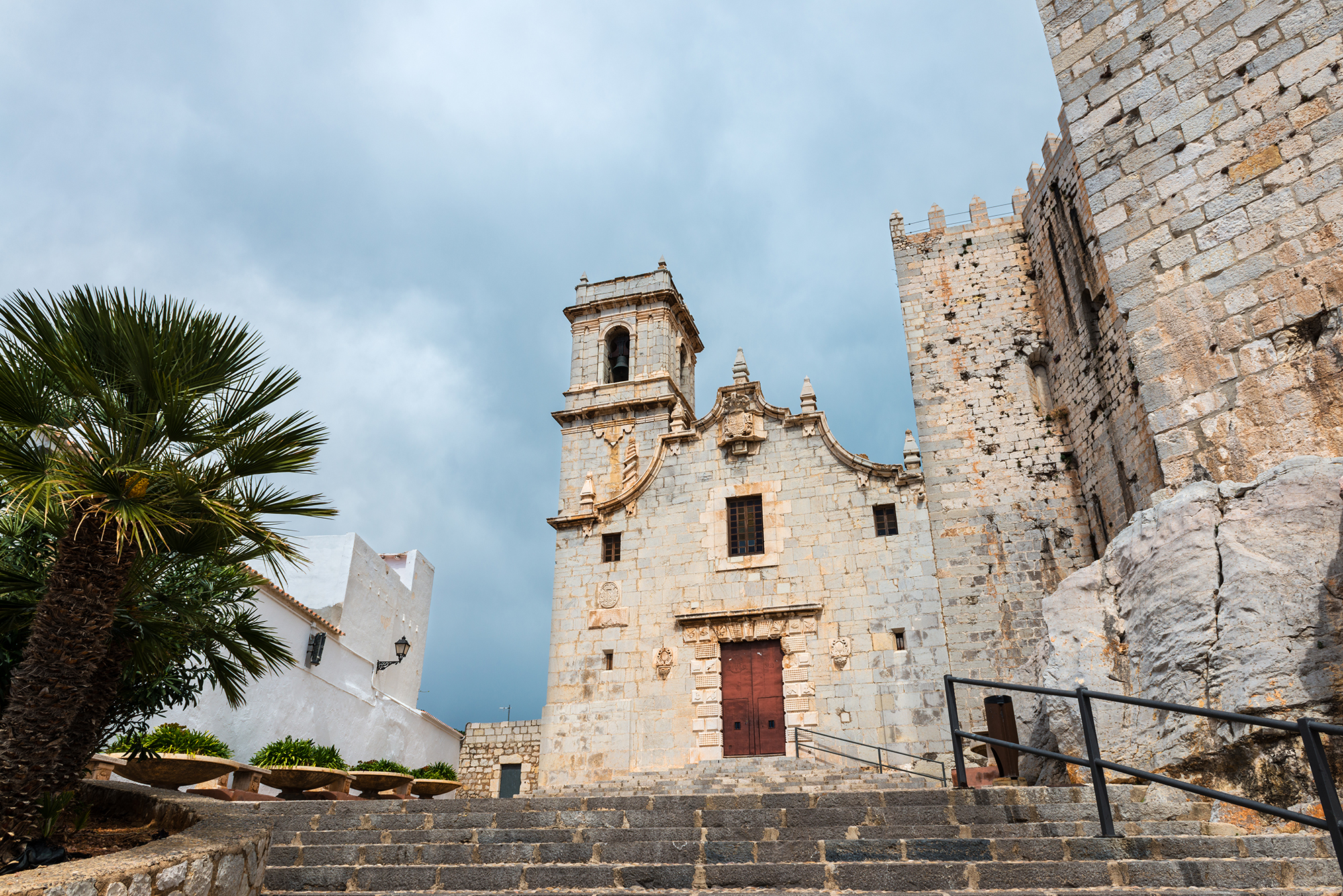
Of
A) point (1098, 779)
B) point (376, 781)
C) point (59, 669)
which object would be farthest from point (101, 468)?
point (376, 781)

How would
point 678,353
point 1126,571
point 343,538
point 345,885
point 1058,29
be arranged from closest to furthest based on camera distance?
point 345,885 < point 1126,571 < point 1058,29 < point 343,538 < point 678,353

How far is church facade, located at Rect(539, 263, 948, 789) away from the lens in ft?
51.6

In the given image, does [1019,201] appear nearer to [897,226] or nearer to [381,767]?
[897,226]

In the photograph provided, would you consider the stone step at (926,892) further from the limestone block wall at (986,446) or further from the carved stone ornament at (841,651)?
the carved stone ornament at (841,651)

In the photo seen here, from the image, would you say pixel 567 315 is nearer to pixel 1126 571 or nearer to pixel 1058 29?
pixel 1058 29

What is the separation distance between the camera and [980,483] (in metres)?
14.4

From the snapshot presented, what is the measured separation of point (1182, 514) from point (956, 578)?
7.57 metres

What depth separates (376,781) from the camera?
1365 centimetres

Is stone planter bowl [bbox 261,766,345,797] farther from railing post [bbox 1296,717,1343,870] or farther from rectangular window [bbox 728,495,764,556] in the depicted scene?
railing post [bbox 1296,717,1343,870]

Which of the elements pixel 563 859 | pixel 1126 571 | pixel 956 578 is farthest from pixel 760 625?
pixel 563 859

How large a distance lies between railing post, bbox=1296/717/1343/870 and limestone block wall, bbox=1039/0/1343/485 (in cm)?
359

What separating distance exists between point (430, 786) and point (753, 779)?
266 inches

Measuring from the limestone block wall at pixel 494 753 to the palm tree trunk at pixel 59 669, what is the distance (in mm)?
18979

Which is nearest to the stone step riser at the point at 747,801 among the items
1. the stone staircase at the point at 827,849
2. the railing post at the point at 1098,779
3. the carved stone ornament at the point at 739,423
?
the stone staircase at the point at 827,849
